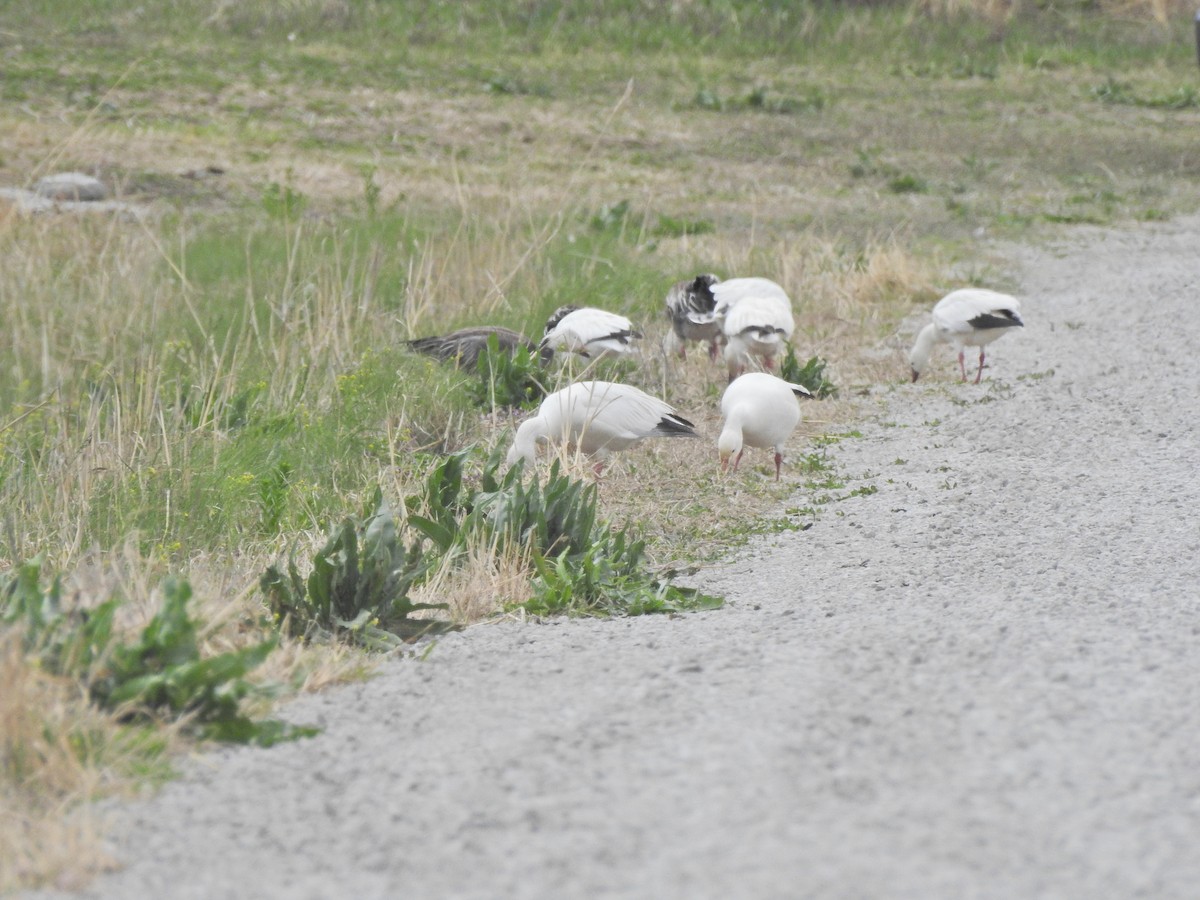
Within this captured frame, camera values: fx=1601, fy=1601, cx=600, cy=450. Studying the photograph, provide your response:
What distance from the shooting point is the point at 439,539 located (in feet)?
17.6

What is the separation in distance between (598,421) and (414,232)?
18.9ft

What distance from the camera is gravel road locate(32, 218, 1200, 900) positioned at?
2.86 m

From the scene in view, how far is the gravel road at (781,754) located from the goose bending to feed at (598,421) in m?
1.14

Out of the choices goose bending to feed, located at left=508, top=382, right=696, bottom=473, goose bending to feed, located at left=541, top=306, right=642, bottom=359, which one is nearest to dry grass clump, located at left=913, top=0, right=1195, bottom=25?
goose bending to feed, located at left=541, top=306, right=642, bottom=359

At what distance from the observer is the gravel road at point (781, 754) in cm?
286

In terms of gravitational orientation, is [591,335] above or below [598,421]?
below

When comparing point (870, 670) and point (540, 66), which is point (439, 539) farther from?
point (540, 66)

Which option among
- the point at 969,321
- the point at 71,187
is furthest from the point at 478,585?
the point at 71,187

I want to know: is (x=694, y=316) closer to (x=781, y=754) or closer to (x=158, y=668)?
(x=158, y=668)

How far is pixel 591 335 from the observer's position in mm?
8508

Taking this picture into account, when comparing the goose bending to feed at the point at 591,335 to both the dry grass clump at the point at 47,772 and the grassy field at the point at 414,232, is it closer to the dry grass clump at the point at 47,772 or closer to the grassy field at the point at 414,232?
the grassy field at the point at 414,232

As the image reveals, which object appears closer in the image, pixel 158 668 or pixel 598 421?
pixel 158 668

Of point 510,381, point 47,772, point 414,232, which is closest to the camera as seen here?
point 47,772

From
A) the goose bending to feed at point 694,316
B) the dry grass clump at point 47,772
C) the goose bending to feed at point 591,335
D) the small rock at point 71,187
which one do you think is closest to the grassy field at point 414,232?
the dry grass clump at point 47,772
